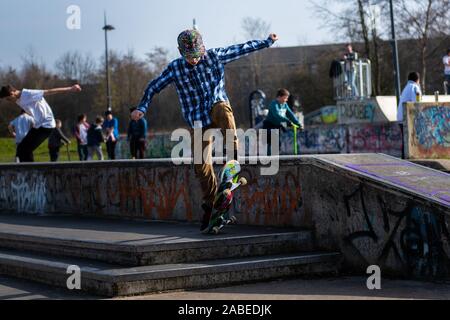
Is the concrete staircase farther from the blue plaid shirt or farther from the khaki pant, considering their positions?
the blue plaid shirt

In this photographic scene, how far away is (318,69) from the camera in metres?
54.6

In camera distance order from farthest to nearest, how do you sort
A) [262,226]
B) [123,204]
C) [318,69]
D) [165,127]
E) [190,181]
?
1. [165,127]
2. [318,69]
3. [123,204]
4. [190,181]
5. [262,226]

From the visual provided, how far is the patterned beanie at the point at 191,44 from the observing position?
7309 mm

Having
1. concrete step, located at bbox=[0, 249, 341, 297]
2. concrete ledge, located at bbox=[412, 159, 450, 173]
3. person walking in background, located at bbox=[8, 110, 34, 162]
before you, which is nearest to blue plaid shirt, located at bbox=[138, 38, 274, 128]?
concrete step, located at bbox=[0, 249, 341, 297]

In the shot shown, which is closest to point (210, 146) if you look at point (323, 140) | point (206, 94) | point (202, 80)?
point (206, 94)

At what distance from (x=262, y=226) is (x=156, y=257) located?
1.80 metres

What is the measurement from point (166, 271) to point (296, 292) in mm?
1143

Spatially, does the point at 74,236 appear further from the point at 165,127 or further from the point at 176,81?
the point at 165,127

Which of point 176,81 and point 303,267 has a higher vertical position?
point 176,81

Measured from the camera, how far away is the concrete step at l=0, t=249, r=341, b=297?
6191mm

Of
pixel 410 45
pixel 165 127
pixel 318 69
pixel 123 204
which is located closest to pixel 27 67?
pixel 165 127

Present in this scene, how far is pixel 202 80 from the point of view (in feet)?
24.6

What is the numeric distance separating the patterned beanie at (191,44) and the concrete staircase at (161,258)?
1.83 m
